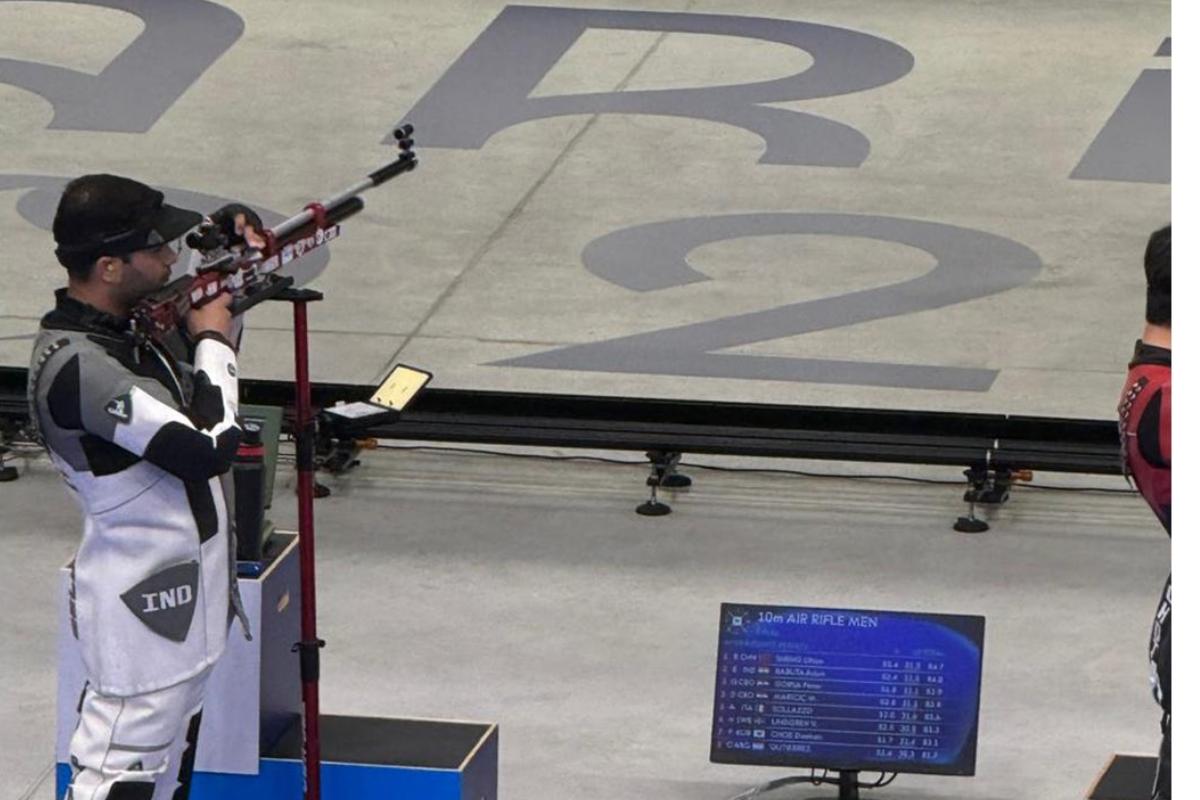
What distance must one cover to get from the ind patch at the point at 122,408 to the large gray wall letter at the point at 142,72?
8.20 m

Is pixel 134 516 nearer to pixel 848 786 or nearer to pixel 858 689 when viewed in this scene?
pixel 858 689

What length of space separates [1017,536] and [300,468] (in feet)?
12.5

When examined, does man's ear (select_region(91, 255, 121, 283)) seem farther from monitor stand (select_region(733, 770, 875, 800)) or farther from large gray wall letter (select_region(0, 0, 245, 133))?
large gray wall letter (select_region(0, 0, 245, 133))

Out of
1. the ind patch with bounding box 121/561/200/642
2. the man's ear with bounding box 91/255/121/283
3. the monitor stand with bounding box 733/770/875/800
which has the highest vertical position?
the man's ear with bounding box 91/255/121/283

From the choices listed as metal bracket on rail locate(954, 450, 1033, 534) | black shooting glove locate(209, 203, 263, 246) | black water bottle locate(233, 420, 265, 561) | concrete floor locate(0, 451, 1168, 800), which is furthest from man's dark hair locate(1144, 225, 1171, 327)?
metal bracket on rail locate(954, 450, 1033, 534)

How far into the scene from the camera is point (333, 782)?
507 centimetres

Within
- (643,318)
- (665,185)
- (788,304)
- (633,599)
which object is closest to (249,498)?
(633,599)

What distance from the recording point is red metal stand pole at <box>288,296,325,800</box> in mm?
4516

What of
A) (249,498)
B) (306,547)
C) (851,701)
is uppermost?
(306,547)

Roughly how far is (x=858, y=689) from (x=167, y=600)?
2111 millimetres

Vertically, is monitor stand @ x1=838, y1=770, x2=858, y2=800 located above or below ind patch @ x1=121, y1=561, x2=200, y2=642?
below

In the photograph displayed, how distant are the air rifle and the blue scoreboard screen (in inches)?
74.5

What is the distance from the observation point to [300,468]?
4.57 metres

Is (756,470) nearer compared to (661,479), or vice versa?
(661,479)
